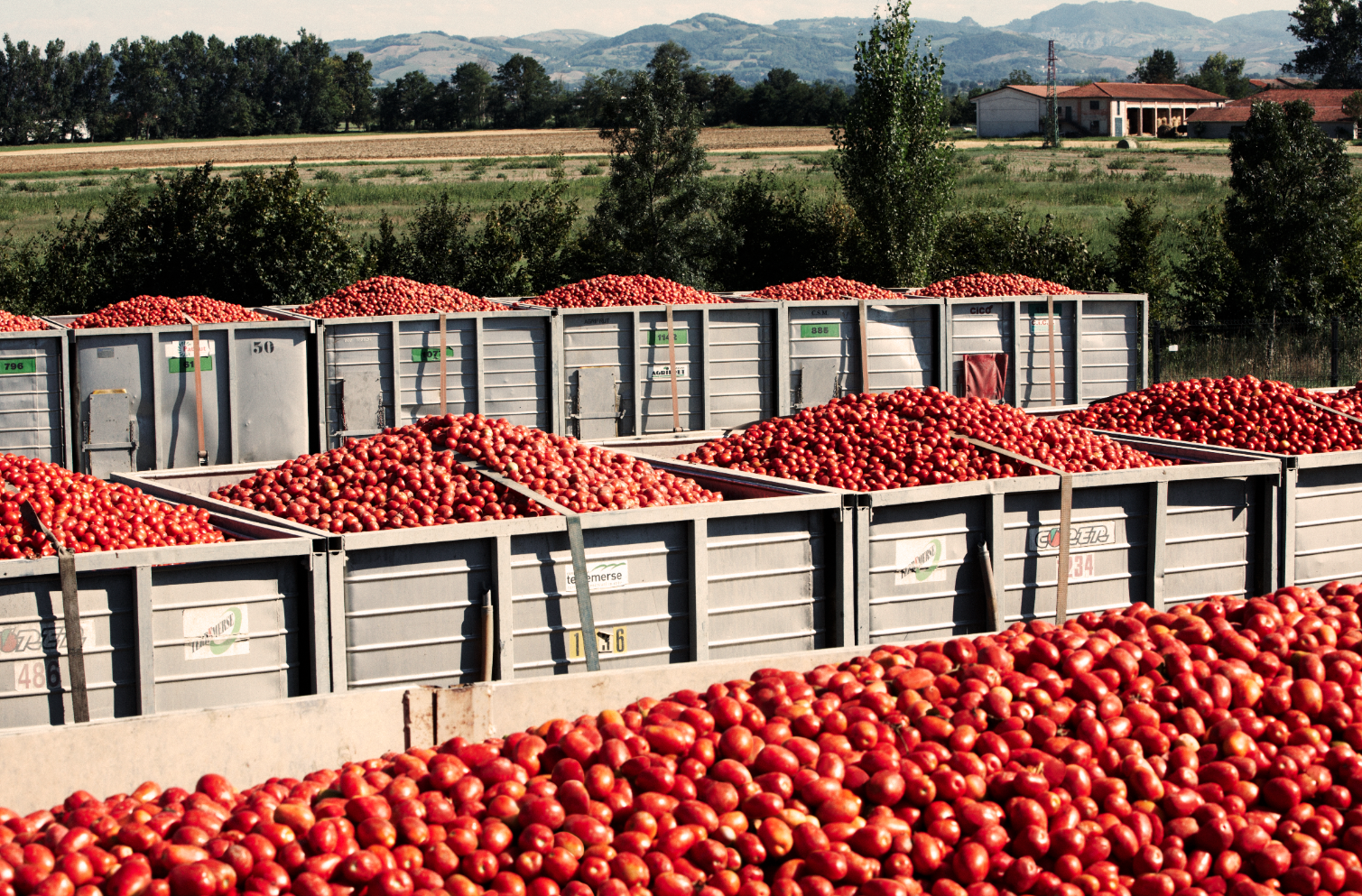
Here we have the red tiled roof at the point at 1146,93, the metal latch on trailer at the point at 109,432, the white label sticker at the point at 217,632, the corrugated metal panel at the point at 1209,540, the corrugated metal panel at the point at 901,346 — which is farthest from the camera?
the red tiled roof at the point at 1146,93

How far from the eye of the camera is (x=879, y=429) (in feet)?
28.7

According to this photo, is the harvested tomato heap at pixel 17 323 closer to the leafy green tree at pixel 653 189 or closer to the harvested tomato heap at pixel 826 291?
the harvested tomato heap at pixel 826 291

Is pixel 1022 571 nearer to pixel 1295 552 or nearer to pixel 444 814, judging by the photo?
pixel 1295 552

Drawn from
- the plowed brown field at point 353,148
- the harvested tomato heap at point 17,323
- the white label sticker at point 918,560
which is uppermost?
the plowed brown field at point 353,148

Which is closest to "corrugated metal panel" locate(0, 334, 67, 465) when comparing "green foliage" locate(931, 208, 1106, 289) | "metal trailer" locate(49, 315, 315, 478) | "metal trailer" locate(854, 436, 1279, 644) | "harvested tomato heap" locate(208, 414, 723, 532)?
"metal trailer" locate(49, 315, 315, 478)

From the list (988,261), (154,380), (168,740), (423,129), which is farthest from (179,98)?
(168,740)

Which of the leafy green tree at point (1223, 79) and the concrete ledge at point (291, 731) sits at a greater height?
the leafy green tree at point (1223, 79)

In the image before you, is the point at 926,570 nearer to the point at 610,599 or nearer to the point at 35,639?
the point at 610,599

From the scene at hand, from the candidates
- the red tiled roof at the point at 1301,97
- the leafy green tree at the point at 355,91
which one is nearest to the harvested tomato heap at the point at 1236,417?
the red tiled roof at the point at 1301,97

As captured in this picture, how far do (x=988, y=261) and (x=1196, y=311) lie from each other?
4331 mm

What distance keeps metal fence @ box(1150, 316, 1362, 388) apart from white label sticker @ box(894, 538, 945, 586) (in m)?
17.7

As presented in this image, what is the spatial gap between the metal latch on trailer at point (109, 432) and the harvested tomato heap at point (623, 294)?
16.3 ft

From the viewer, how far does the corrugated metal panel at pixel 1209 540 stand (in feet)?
25.3

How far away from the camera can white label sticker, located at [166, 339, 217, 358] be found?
39.9 feet
